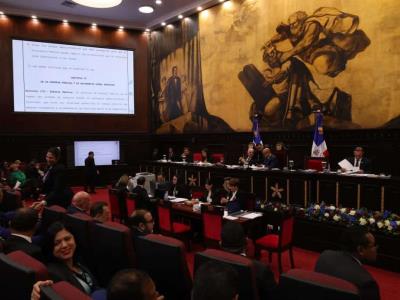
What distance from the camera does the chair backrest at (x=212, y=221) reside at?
5191mm

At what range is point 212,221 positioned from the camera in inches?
208

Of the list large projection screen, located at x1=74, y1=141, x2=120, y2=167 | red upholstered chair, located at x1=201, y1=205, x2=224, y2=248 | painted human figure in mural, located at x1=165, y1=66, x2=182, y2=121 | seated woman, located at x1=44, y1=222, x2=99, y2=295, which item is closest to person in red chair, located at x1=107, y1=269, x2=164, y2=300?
seated woman, located at x1=44, y1=222, x2=99, y2=295

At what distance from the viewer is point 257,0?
1129 cm

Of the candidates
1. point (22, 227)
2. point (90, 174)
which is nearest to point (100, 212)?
point (22, 227)

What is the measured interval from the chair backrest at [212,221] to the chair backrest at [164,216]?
0.74 metres

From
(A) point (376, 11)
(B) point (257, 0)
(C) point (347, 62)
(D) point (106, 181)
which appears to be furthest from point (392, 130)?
(D) point (106, 181)

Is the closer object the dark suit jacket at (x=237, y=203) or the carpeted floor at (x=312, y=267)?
the carpeted floor at (x=312, y=267)

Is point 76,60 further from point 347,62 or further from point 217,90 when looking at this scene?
point 347,62

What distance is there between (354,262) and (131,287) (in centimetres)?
175

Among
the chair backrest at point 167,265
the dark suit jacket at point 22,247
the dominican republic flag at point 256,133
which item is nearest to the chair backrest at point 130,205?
the dark suit jacket at point 22,247

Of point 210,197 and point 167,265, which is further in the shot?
point 210,197

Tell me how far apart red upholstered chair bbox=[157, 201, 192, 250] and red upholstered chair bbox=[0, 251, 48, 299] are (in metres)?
3.87

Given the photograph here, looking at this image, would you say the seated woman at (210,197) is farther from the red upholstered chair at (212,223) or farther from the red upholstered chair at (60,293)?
the red upholstered chair at (60,293)

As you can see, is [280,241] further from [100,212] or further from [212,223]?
[100,212]
